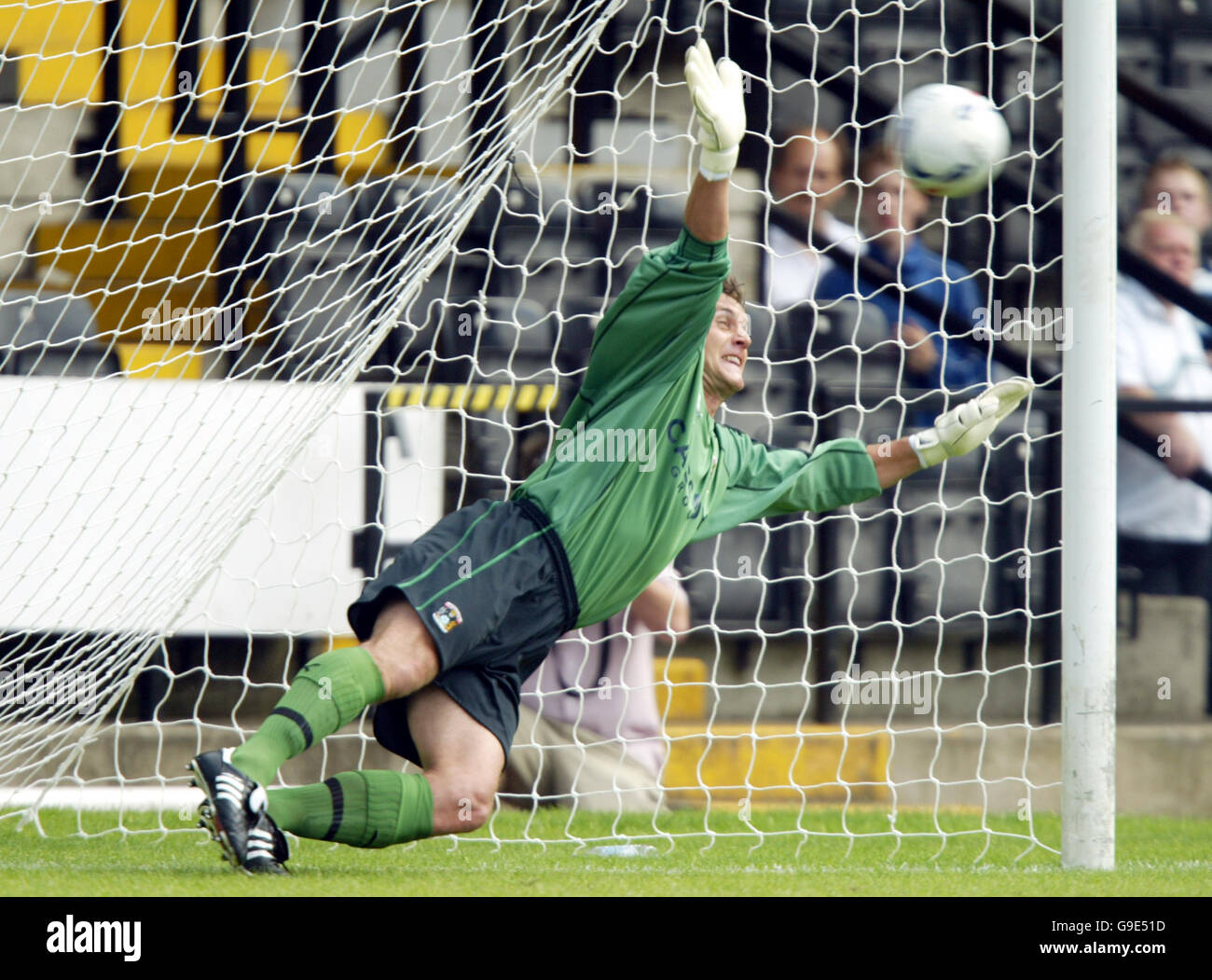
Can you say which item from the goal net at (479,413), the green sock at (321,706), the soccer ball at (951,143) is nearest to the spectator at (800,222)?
the goal net at (479,413)

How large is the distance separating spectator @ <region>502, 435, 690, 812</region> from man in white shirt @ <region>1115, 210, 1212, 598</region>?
5.93 feet

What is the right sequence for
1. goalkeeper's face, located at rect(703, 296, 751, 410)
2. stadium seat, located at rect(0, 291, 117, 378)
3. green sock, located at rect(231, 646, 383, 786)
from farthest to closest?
stadium seat, located at rect(0, 291, 117, 378) → goalkeeper's face, located at rect(703, 296, 751, 410) → green sock, located at rect(231, 646, 383, 786)

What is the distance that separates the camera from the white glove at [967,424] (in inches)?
138

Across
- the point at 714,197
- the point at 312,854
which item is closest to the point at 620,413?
the point at 714,197

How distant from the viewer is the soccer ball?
3584mm

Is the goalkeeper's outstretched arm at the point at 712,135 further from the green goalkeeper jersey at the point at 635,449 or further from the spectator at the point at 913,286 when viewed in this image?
the spectator at the point at 913,286

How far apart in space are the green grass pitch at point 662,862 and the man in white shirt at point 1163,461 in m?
1.05

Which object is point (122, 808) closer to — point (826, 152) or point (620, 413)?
point (620, 413)

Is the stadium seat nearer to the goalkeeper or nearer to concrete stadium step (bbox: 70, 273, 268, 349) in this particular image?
concrete stadium step (bbox: 70, 273, 268, 349)

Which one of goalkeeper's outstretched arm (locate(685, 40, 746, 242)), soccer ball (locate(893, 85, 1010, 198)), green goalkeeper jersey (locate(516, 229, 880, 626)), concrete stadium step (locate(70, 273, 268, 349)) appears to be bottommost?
green goalkeeper jersey (locate(516, 229, 880, 626))

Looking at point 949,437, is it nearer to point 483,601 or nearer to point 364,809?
point 483,601

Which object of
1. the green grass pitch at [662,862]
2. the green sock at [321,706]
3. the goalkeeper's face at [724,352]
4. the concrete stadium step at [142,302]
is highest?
the concrete stadium step at [142,302]

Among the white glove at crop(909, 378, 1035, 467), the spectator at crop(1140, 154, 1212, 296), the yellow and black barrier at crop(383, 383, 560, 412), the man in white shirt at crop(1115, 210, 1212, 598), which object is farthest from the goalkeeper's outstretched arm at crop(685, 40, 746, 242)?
the spectator at crop(1140, 154, 1212, 296)

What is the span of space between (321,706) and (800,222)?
3.29 metres
